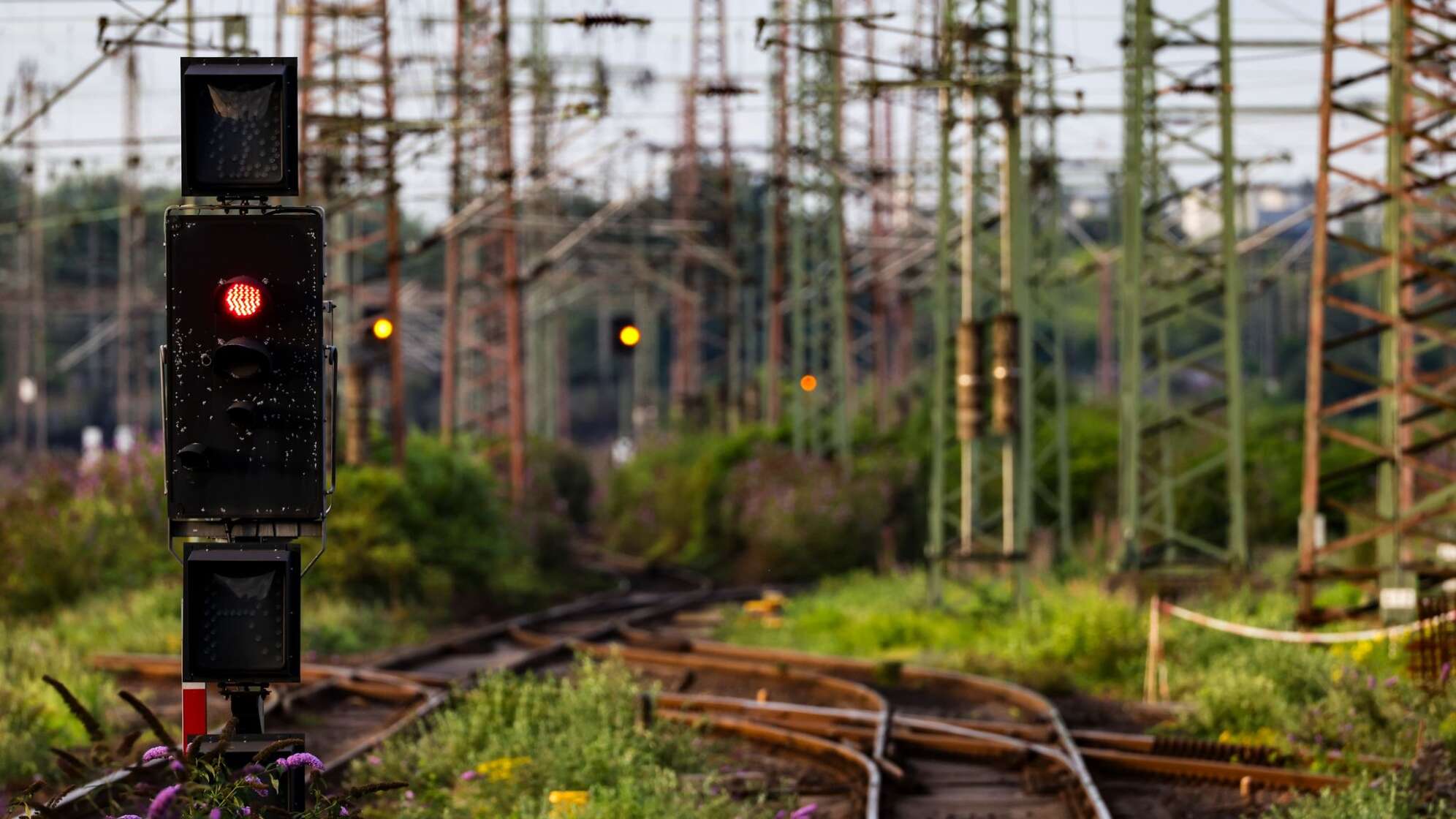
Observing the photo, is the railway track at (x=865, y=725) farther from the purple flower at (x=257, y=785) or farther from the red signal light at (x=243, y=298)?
the red signal light at (x=243, y=298)

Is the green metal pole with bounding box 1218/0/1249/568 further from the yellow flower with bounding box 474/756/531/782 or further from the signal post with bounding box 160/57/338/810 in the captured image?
the signal post with bounding box 160/57/338/810

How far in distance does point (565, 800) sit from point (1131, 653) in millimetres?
10270

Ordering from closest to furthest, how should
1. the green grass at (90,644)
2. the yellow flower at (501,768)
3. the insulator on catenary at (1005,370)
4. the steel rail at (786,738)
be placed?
the yellow flower at (501,768) < the steel rail at (786,738) < the green grass at (90,644) < the insulator on catenary at (1005,370)

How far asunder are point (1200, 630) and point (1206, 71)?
787 centimetres

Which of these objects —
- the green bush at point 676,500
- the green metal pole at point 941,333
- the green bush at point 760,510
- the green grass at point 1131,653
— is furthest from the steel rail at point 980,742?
the green bush at point 676,500

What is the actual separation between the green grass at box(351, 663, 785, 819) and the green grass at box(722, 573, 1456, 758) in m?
4.22

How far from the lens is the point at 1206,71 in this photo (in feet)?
85.8

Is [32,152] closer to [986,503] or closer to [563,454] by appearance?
[563,454]

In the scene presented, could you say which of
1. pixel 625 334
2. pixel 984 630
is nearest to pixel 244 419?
pixel 984 630

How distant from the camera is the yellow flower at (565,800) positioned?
12.1 m

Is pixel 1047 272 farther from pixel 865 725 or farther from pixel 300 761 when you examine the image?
pixel 300 761

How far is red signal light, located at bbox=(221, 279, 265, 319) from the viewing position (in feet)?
28.6

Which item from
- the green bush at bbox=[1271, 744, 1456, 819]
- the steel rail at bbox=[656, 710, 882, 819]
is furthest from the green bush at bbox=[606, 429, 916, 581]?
the green bush at bbox=[1271, 744, 1456, 819]

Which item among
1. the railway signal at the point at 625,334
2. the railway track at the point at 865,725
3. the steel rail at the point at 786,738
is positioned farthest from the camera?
the railway signal at the point at 625,334
